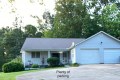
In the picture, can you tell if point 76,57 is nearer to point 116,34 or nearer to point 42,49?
point 42,49

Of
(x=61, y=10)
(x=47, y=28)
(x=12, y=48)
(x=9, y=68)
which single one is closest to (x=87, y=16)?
(x=61, y=10)

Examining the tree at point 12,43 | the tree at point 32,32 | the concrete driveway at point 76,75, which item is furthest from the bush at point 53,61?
the tree at point 32,32

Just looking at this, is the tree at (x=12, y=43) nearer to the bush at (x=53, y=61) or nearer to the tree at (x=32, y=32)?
the tree at (x=32, y=32)

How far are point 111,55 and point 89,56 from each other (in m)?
3.00

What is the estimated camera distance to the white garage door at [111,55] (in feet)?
120

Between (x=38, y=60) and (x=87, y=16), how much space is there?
57.2ft

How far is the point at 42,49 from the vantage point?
39375 millimetres

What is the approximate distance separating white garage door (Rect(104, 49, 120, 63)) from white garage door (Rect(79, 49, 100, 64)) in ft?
3.62

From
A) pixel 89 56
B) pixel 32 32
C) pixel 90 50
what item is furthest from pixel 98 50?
pixel 32 32

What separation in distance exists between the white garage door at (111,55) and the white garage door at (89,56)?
1103 millimetres

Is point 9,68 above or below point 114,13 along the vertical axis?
below

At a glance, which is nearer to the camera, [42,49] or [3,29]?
[42,49]

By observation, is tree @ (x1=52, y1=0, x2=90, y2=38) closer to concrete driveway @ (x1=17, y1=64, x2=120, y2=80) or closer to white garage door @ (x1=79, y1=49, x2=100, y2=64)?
white garage door @ (x1=79, y1=49, x2=100, y2=64)

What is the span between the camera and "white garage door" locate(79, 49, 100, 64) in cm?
3641
